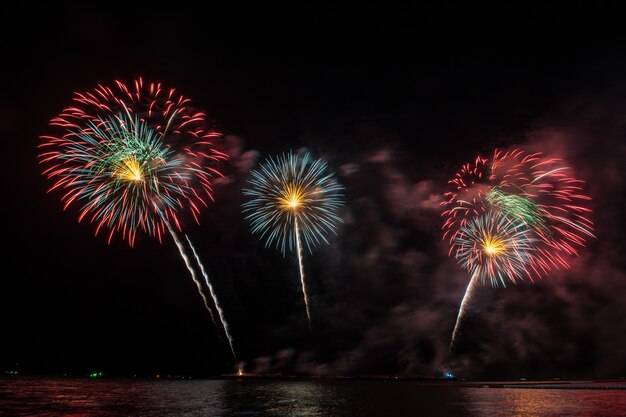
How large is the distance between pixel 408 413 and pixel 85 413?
17.2 metres

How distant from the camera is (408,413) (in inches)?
1006

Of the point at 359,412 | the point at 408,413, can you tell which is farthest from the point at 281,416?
the point at 408,413

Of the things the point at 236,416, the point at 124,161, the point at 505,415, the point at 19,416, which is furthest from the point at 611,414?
the point at 124,161

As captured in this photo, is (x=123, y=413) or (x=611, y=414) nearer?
(x=611, y=414)

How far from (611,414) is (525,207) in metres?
17.9

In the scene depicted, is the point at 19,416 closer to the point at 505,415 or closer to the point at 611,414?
the point at 505,415

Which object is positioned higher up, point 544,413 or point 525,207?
point 525,207

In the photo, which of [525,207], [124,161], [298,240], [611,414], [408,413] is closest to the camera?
[611,414]

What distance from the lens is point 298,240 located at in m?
43.2

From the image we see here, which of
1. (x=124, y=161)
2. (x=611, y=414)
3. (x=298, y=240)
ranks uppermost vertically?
(x=124, y=161)

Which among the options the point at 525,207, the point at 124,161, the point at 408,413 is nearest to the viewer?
the point at 408,413

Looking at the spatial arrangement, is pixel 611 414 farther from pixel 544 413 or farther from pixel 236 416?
pixel 236 416

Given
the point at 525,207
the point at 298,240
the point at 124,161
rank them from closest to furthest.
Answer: the point at 124,161
the point at 525,207
the point at 298,240

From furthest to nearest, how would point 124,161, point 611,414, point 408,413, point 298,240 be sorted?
point 298,240
point 124,161
point 408,413
point 611,414
